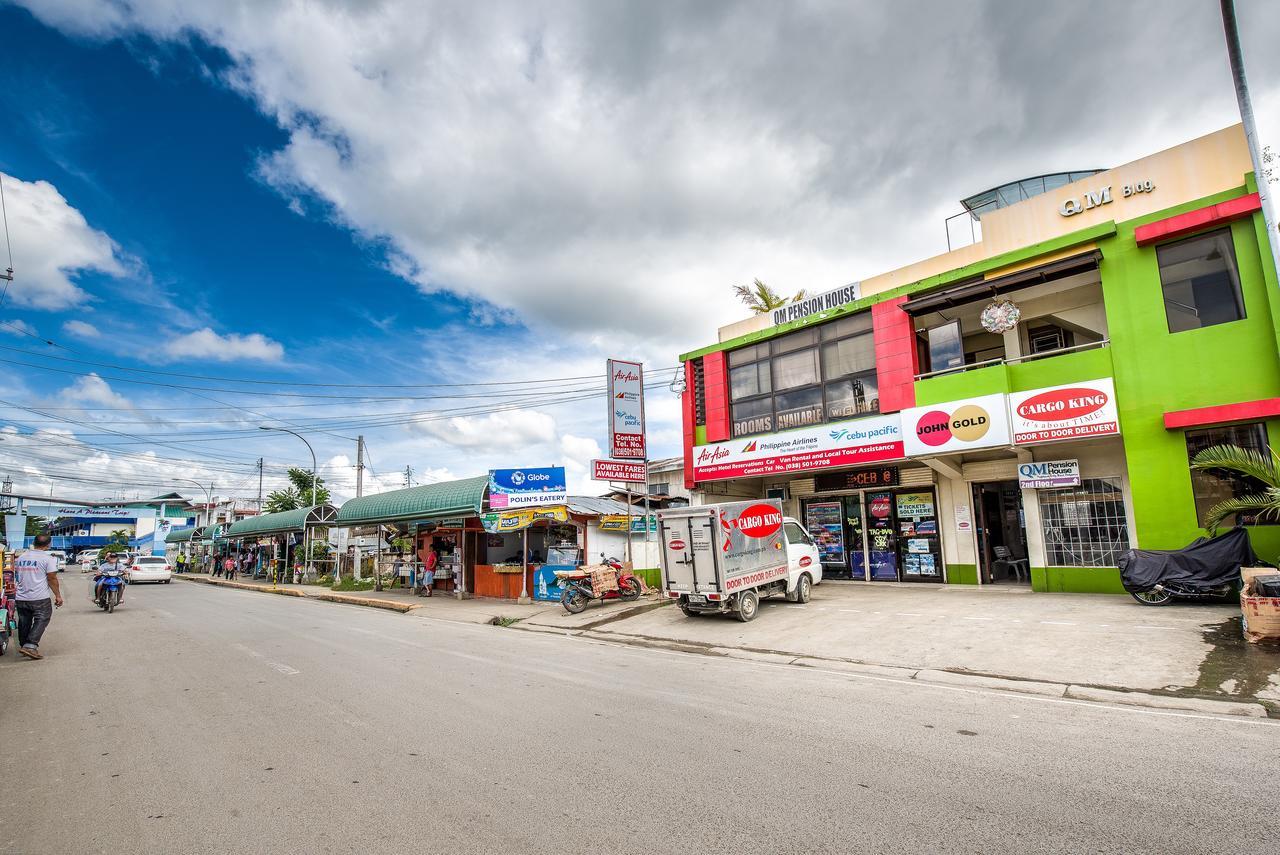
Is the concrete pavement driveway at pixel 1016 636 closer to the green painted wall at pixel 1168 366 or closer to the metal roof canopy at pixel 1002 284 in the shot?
the green painted wall at pixel 1168 366

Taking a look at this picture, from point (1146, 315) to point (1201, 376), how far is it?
1.56 metres

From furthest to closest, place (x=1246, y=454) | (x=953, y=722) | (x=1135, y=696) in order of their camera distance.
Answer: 1. (x=1246, y=454)
2. (x=1135, y=696)
3. (x=953, y=722)

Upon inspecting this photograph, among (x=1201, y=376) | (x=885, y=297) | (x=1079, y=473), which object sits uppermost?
(x=885, y=297)

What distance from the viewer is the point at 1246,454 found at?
10594 mm

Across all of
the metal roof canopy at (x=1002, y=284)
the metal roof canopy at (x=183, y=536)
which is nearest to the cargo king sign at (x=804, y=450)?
the metal roof canopy at (x=1002, y=284)

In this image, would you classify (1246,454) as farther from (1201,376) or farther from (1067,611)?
(1067,611)

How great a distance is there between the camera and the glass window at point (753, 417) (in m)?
19.0

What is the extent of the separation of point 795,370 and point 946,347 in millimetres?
4157

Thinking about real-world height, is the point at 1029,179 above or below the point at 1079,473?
above

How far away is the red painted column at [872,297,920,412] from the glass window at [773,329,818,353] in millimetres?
2053

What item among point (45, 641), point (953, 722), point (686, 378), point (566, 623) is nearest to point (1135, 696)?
point (953, 722)

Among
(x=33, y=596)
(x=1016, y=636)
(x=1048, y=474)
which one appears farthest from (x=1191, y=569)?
(x=33, y=596)

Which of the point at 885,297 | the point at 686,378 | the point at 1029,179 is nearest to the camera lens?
the point at 885,297

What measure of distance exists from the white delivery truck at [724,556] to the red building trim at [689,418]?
6.58 metres
